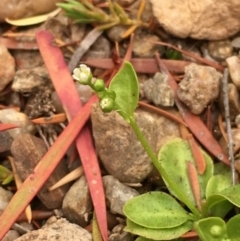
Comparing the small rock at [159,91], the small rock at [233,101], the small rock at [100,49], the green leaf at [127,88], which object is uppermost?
the green leaf at [127,88]

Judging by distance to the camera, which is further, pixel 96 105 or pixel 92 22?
pixel 92 22

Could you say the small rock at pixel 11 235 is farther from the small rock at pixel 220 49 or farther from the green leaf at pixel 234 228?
the small rock at pixel 220 49

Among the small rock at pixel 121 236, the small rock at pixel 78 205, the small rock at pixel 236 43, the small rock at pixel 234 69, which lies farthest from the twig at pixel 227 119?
the small rock at pixel 78 205

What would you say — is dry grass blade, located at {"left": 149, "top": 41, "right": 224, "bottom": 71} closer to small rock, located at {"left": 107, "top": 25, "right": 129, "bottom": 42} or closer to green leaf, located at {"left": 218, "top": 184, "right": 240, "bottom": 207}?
small rock, located at {"left": 107, "top": 25, "right": 129, "bottom": 42}

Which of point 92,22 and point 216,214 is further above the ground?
point 92,22

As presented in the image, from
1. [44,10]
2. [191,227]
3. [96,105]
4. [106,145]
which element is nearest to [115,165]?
[106,145]

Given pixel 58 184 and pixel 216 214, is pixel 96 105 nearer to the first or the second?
pixel 58 184

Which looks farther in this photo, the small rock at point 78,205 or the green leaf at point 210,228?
the small rock at point 78,205
